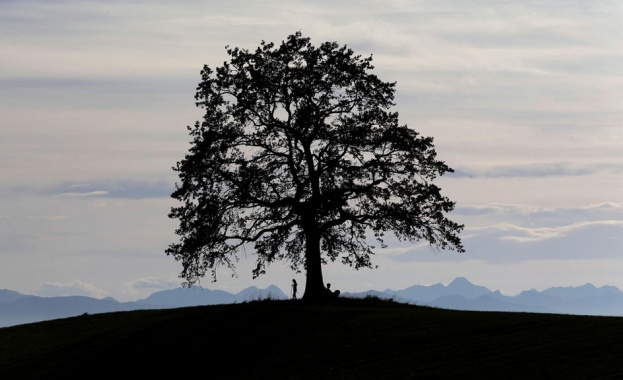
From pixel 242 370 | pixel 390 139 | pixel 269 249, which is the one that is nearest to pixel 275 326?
pixel 242 370

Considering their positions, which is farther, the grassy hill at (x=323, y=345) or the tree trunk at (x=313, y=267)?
the tree trunk at (x=313, y=267)

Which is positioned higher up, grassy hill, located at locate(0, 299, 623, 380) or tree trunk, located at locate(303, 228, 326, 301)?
tree trunk, located at locate(303, 228, 326, 301)

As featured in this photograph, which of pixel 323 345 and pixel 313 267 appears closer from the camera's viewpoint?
pixel 323 345

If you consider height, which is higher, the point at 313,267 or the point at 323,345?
the point at 313,267

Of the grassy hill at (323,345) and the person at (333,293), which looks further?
the person at (333,293)

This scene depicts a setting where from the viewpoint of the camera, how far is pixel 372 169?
74.4m

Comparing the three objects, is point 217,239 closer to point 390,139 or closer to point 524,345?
point 390,139

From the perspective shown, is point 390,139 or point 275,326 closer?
point 275,326

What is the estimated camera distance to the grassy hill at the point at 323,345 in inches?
1768

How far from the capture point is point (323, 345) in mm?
54000

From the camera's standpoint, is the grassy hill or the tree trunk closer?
the grassy hill

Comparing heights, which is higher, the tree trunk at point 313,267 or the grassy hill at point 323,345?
the tree trunk at point 313,267

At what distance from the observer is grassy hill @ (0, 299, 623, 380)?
1768 inches

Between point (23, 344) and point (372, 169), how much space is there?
28.1 metres
